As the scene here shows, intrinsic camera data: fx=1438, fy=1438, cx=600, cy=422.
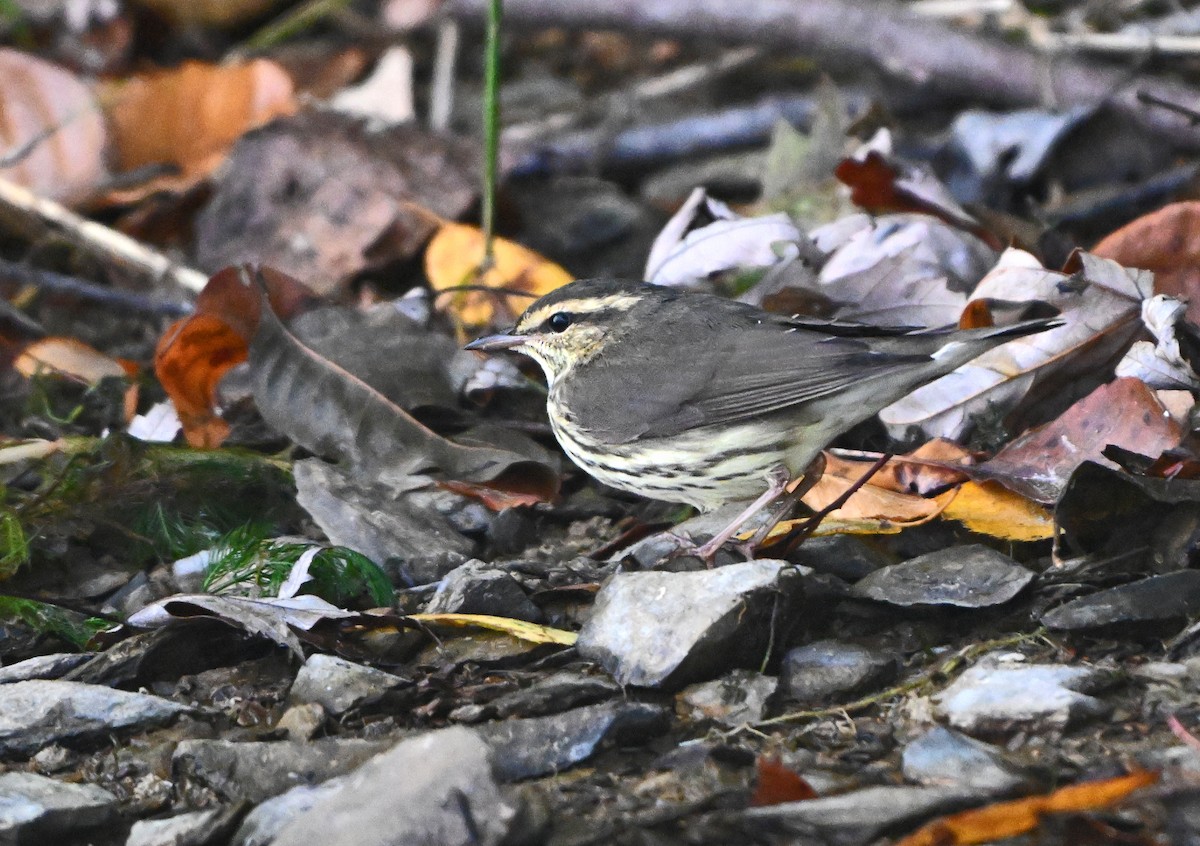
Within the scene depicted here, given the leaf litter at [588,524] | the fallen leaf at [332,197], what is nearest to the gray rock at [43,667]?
the leaf litter at [588,524]

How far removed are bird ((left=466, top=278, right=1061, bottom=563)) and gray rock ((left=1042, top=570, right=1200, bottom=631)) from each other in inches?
29.6

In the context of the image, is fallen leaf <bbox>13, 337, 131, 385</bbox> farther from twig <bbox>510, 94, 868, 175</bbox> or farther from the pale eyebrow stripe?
twig <bbox>510, 94, 868, 175</bbox>

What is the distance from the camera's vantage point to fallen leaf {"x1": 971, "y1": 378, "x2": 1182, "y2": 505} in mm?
4227

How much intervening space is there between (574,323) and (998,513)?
1.60 metres

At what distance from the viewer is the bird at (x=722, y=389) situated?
4.22 meters

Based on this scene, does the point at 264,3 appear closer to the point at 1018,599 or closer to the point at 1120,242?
the point at 1120,242

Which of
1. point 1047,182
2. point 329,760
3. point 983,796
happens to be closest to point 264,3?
point 1047,182

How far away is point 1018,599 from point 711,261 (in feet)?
7.33

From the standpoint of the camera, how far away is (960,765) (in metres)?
3.11

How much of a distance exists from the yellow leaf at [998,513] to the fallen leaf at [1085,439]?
35 millimetres

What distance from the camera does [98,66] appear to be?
29.7 ft

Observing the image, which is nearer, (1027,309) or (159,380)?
(1027,309)

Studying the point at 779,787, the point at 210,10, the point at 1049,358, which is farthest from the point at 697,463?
Answer: the point at 210,10

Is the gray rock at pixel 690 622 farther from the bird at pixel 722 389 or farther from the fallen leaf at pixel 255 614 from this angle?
the fallen leaf at pixel 255 614
